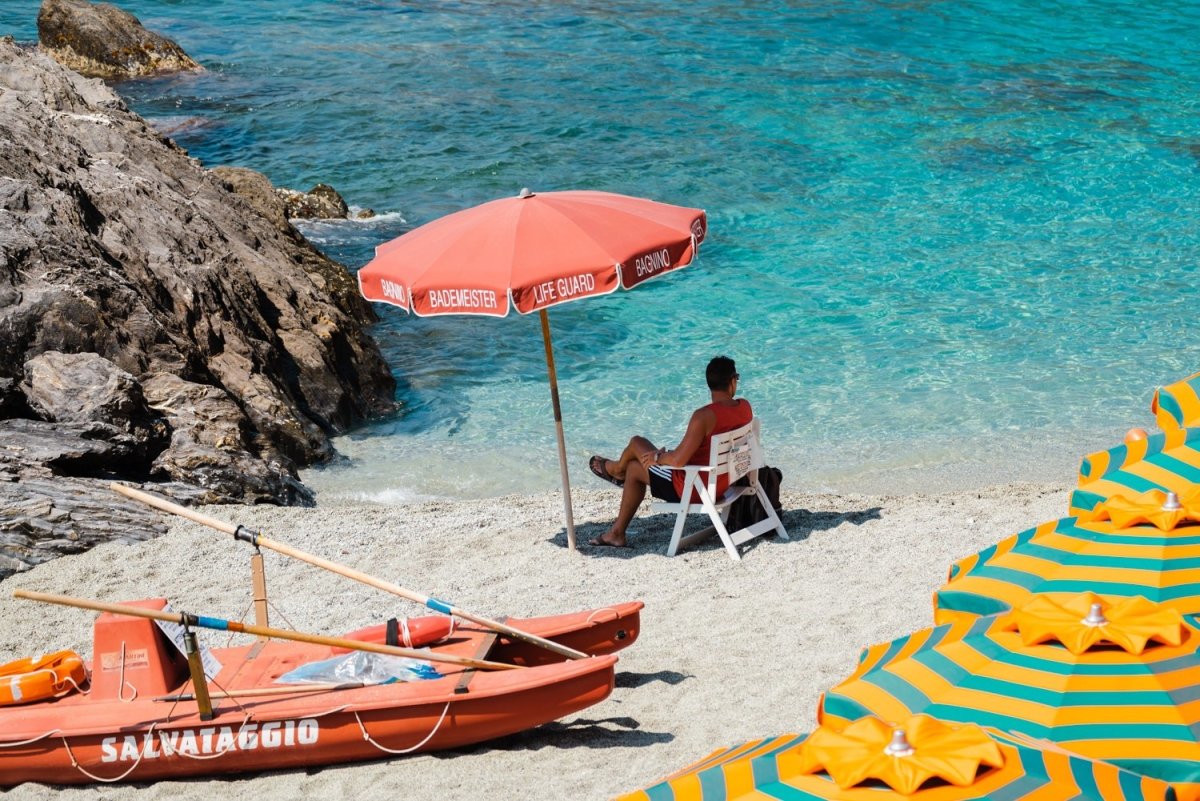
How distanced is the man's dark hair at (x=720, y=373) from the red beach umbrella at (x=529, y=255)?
0.74 meters

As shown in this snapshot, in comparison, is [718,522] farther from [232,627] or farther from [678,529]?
[232,627]

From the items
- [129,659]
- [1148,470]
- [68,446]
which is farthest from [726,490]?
[68,446]

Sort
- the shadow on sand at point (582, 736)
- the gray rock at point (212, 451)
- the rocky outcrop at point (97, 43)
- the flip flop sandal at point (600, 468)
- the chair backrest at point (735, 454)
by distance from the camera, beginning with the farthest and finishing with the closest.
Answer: the rocky outcrop at point (97, 43)
the gray rock at point (212, 451)
the flip flop sandal at point (600, 468)
the chair backrest at point (735, 454)
the shadow on sand at point (582, 736)

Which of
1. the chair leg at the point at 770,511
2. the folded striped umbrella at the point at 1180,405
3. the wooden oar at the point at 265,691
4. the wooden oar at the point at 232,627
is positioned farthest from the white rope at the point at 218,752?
the folded striped umbrella at the point at 1180,405

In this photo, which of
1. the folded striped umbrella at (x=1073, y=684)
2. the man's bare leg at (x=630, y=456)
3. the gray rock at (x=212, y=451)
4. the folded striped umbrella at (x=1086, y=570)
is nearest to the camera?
the folded striped umbrella at (x=1073, y=684)

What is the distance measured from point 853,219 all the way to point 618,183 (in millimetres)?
4081

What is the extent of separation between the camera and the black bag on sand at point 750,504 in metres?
9.20

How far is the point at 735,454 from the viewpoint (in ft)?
28.6

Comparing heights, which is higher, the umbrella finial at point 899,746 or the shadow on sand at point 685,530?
the umbrella finial at point 899,746

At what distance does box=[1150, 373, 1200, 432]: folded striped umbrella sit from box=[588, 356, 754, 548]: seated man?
2577 mm

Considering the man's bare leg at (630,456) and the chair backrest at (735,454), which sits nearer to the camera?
the chair backrest at (735,454)

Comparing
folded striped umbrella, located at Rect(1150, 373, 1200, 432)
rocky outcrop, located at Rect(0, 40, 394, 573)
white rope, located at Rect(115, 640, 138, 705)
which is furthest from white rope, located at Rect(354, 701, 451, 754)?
folded striped umbrella, located at Rect(1150, 373, 1200, 432)

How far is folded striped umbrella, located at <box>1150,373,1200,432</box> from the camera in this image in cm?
736

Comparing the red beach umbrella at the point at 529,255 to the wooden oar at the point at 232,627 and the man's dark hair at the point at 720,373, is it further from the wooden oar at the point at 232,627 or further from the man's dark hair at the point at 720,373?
the wooden oar at the point at 232,627
